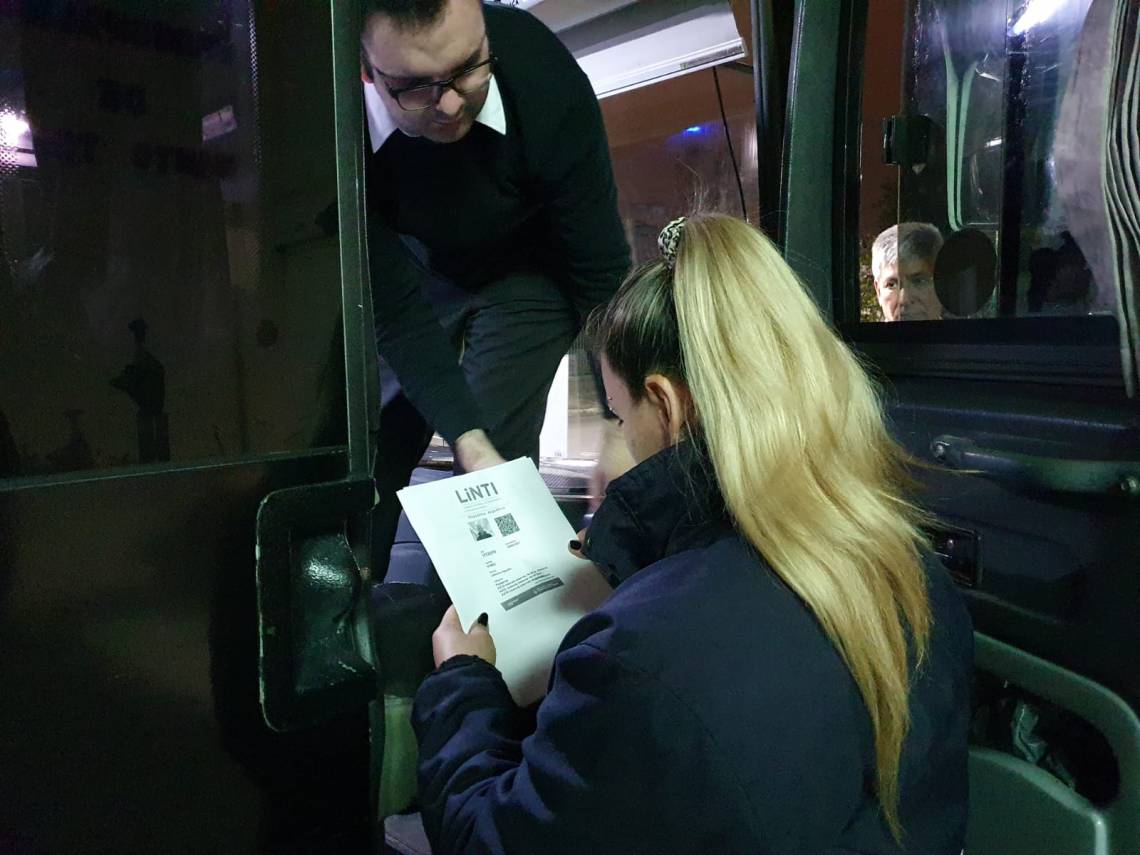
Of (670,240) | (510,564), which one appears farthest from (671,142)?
(510,564)

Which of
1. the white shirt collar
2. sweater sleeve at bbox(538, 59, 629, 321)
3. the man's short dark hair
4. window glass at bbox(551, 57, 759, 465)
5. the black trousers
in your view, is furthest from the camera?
window glass at bbox(551, 57, 759, 465)

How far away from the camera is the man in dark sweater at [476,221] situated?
5.10ft

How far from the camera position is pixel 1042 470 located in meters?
1.09

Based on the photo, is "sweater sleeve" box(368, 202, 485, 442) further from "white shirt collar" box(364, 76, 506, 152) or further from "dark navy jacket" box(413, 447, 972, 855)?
"dark navy jacket" box(413, 447, 972, 855)

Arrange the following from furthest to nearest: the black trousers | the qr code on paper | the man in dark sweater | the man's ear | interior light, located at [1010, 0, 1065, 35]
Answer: the black trousers
the man in dark sweater
the qr code on paper
interior light, located at [1010, 0, 1065, 35]
the man's ear

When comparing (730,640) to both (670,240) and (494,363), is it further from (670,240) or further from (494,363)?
(494,363)

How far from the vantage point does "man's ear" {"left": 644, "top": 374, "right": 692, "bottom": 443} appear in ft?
3.53

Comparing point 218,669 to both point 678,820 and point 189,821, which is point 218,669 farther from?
point 678,820

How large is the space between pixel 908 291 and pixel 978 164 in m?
0.23

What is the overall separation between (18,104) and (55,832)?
0.73m

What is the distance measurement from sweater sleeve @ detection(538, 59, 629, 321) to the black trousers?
13 centimetres

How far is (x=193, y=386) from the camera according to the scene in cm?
94

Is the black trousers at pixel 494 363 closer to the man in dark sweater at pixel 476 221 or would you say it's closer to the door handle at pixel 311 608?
the man in dark sweater at pixel 476 221

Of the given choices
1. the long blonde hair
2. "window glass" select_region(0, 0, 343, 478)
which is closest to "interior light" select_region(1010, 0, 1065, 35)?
the long blonde hair
